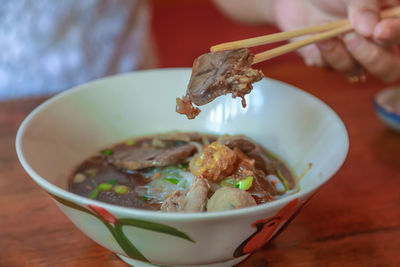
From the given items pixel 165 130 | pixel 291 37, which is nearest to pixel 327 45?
pixel 291 37

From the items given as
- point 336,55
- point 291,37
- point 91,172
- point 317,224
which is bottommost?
point 317,224

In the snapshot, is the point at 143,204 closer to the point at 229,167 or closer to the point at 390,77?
the point at 229,167

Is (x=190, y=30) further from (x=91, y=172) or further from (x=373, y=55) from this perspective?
(x=91, y=172)

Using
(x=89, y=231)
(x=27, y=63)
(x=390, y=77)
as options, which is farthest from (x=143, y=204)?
(x=27, y=63)

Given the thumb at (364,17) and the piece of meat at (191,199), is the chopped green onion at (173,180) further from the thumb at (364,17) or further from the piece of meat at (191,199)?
the thumb at (364,17)

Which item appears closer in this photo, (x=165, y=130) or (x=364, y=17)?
(x=364, y=17)

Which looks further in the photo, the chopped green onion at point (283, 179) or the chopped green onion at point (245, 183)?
the chopped green onion at point (283, 179)

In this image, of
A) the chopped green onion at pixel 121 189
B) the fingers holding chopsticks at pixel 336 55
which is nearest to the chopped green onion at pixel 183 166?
the chopped green onion at pixel 121 189
